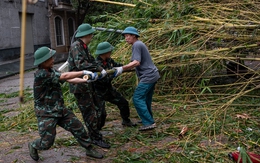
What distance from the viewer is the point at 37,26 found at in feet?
57.9

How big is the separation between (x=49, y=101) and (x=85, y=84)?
20.8 inches

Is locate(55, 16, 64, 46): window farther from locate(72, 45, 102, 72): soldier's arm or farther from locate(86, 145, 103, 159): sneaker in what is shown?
locate(86, 145, 103, 159): sneaker

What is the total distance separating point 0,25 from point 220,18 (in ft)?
36.7

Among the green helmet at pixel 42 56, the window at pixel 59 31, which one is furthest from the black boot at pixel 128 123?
the window at pixel 59 31

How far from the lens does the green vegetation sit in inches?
150

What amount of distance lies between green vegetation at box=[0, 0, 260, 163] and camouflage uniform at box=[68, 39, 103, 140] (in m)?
0.46

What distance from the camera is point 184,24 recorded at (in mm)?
6262

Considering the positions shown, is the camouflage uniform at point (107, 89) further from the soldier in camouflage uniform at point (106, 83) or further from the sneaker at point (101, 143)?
the sneaker at point (101, 143)

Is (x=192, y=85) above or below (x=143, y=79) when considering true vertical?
below

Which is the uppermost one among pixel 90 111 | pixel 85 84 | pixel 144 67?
pixel 144 67

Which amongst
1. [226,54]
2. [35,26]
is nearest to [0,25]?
[35,26]

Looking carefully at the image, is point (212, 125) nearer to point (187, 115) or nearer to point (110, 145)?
point (187, 115)

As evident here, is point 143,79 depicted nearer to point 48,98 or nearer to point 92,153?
point 92,153

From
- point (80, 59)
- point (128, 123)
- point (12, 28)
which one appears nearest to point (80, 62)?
point (80, 59)
